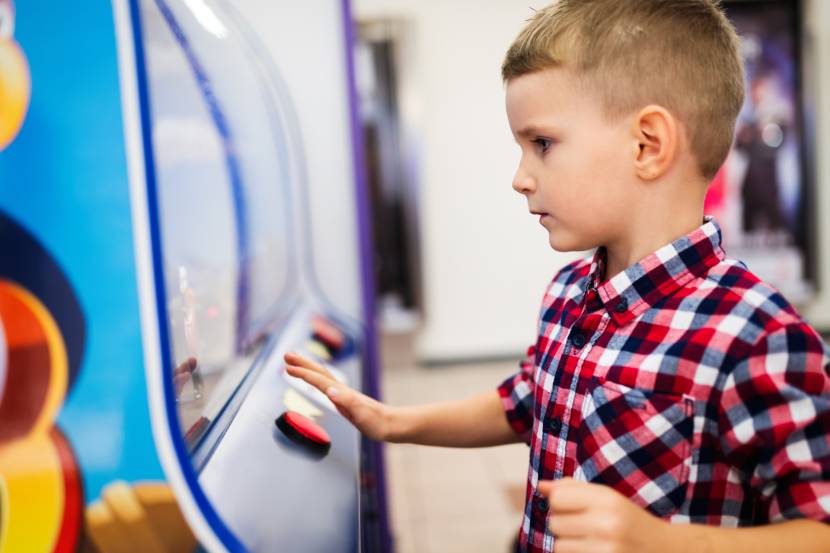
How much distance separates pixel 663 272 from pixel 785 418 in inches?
7.3

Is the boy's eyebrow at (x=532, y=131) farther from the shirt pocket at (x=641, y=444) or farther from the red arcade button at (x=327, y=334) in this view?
the red arcade button at (x=327, y=334)

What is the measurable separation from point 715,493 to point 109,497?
520 mm

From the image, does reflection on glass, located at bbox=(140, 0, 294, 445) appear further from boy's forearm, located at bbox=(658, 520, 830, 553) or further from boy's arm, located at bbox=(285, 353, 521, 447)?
boy's forearm, located at bbox=(658, 520, 830, 553)

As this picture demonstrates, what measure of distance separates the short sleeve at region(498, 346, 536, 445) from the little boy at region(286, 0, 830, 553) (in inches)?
3.8

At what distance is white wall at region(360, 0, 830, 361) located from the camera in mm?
3797

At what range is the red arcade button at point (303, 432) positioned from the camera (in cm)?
73

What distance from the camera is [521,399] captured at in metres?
0.85

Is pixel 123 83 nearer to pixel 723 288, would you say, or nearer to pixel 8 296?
pixel 8 296

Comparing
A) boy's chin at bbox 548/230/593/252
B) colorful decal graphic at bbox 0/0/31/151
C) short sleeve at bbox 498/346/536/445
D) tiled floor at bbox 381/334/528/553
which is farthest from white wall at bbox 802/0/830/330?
colorful decal graphic at bbox 0/0/31/151

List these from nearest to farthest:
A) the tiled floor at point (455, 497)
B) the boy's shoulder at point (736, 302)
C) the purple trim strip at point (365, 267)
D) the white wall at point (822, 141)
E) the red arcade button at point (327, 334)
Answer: the boy's shoulder at point (736, 302)
the red arcade button at point (327, 334)
the purple trim strip at point (365, 267)
the tiled floor at point (455, 497)
the white wall at point (822, 141)

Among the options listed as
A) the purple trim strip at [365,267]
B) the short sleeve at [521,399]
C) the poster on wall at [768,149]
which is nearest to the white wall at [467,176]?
the poster on wall at [768,149]

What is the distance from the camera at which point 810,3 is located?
4004 mm

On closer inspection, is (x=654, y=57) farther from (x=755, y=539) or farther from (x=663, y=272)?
(x=755, y=539)

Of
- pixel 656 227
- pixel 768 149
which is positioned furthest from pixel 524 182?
pixel 768 149
